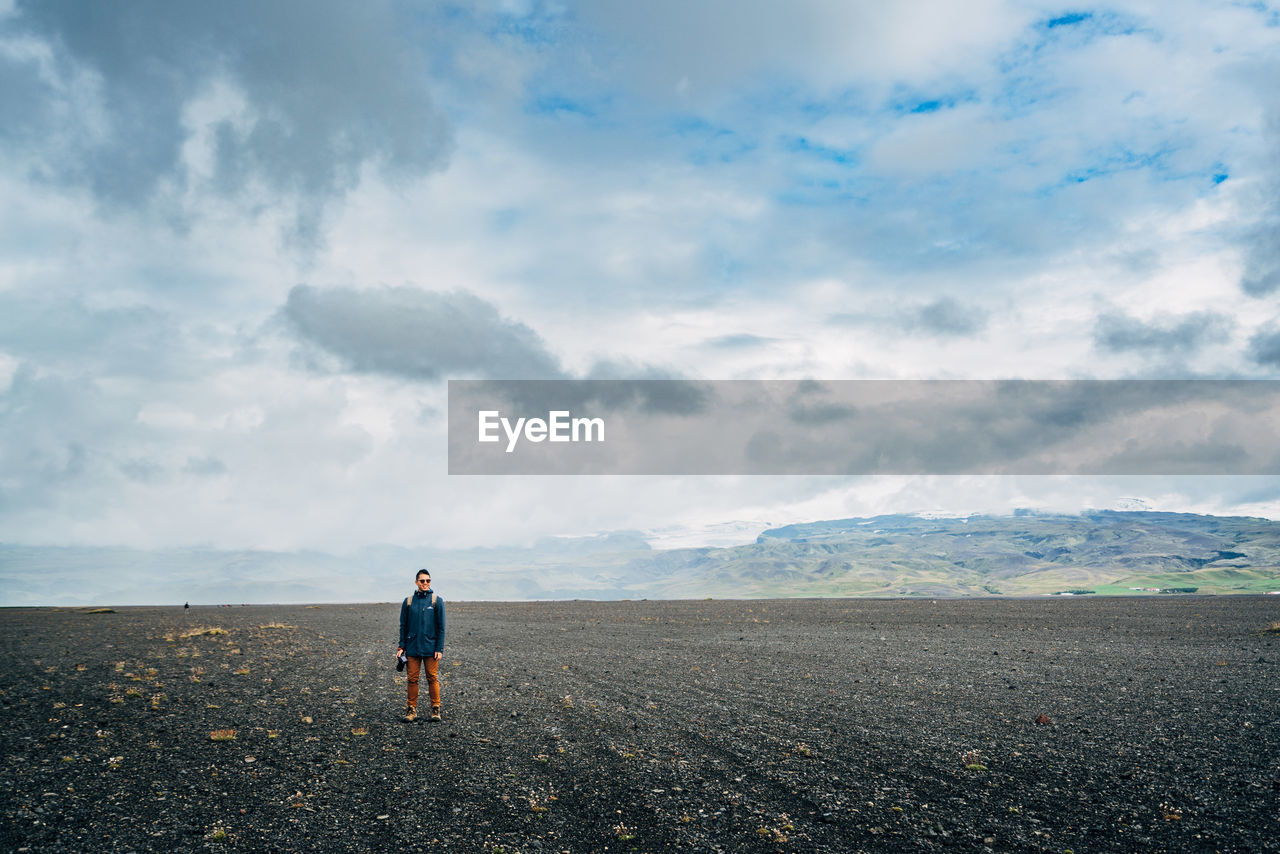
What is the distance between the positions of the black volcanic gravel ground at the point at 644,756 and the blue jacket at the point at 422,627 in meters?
1.90

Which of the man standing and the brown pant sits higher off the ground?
the man standing

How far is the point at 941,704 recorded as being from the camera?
19844 millimetres

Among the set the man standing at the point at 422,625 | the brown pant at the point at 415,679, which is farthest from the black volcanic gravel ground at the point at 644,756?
the man standing at the point at 422,625

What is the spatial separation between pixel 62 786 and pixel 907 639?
127 ft

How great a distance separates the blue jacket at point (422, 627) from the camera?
1639 cm

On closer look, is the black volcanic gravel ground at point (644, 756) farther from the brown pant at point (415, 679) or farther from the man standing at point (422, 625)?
the man standing at point (422, 625)

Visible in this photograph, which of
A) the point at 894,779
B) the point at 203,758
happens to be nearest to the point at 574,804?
the point at 894,779

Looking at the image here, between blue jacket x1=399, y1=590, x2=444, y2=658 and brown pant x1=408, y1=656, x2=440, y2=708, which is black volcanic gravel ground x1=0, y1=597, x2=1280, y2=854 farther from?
blue jacket x1=399, y1=590, x2=444, y2=658

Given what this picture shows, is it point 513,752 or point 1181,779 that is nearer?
point 1181,779

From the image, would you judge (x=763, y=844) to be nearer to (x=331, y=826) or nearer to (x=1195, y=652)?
(x=331, y=826)

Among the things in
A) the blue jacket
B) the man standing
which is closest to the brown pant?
the man standing

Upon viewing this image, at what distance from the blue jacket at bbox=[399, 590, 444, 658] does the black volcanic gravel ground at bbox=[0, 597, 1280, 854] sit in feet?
6.23

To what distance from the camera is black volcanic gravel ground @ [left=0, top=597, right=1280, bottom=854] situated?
33.9 feet

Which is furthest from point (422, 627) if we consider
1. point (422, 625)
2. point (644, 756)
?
point (644, 756)
